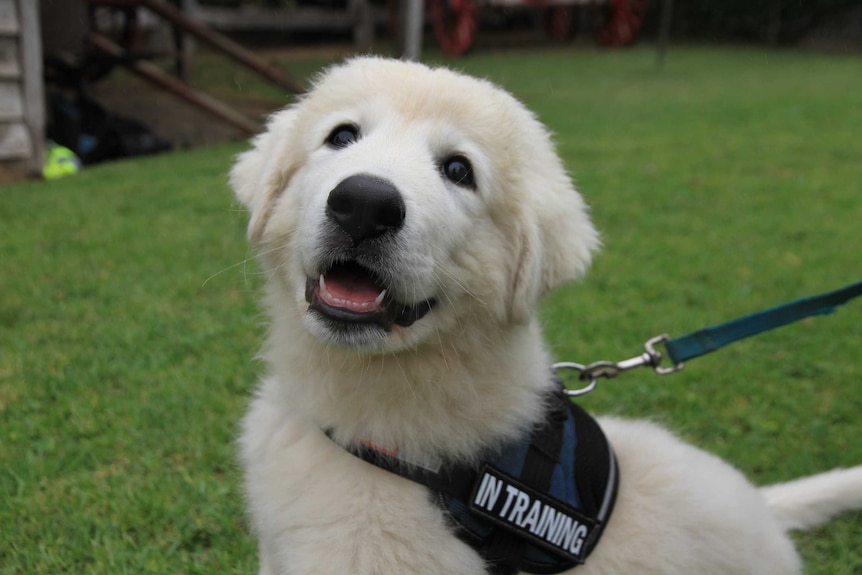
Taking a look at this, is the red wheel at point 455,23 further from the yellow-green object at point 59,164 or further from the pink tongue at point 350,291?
the pink tongue at point 350,291

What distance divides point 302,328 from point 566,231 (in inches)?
30.7

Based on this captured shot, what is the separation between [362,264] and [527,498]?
74 cm

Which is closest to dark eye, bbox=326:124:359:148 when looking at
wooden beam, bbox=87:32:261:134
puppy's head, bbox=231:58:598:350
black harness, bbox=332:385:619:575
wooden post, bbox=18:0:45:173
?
puppy's head, bbox=231:58:598:350

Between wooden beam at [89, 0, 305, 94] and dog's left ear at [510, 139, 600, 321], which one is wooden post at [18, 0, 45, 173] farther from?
dog's left ear at [510, 139, 600, 321]

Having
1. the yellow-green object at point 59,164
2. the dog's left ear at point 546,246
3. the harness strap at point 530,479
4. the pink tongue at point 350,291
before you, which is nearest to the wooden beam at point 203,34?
the yellow-green object at point 59,164

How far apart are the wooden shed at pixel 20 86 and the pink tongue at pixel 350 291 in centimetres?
639

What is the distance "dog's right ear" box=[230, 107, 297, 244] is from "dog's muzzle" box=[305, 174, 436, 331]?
30 centimetres

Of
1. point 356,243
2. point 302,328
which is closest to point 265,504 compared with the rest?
point 302,328

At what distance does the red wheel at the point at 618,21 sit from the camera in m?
23.7

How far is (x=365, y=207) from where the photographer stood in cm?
185

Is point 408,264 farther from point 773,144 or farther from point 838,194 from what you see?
point 773,144

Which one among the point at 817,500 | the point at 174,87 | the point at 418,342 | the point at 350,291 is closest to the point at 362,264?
the point at 350,291

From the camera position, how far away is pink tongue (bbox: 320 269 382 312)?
1986mm

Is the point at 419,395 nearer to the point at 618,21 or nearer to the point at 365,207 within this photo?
the point at 365,207
